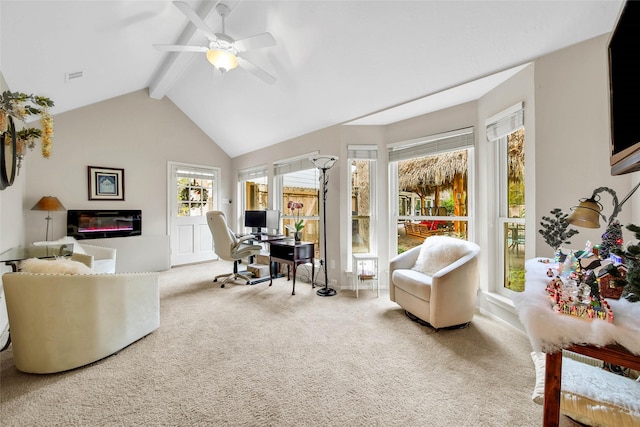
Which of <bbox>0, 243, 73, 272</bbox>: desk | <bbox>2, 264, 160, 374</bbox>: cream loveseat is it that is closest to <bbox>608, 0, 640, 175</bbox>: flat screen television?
<bbox>2, 264, 160, 374</bbox>: cream loveseat

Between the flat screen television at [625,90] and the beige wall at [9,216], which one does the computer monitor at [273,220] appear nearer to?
the beige wall at [9,216]

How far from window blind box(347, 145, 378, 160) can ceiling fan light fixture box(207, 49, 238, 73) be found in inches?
72.9

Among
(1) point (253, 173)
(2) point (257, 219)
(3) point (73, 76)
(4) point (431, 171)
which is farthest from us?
(1) point (253, 173)

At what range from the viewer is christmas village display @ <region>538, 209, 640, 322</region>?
88 centimetres

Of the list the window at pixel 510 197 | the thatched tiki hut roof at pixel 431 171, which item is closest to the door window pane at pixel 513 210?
the window at pixel 510 197

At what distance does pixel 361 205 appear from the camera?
3.84m

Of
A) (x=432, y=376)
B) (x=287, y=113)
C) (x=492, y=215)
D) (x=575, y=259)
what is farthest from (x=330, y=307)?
(x=287, y=113)

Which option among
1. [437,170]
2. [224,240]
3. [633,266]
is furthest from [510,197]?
[224,240]

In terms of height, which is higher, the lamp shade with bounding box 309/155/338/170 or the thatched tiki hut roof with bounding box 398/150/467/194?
the lamp shade with bounding box 309/155/338/170

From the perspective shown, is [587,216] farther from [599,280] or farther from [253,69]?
[253,69]

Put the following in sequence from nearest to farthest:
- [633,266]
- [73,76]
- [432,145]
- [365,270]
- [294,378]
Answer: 1. [633,266]
2. [294,378]
3. [73,76]
4. [432,145]
5. [365,270]

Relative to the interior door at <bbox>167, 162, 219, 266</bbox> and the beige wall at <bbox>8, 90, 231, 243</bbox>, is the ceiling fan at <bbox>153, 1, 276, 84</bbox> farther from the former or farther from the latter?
the interior door at <bbox>167, 162, 219, 266</bbox>

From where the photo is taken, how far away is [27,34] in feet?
6.95

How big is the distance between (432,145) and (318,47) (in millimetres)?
1777
